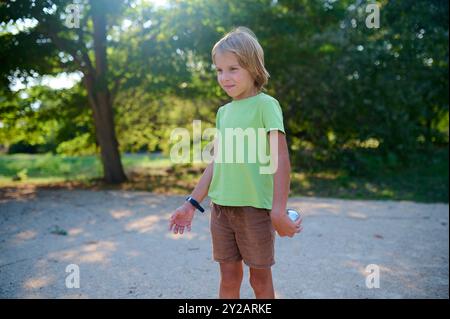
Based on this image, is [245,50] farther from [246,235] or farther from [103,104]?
[103,104]

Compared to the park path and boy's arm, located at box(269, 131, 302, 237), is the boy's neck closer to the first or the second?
boy's arm, located at box(269, 131, 302, 237)

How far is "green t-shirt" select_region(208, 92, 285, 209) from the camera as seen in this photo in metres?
2.07

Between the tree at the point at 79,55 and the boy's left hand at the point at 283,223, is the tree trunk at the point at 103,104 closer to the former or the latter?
the tree at the point at 79,55

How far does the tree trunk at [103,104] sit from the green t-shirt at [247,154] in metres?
7.43

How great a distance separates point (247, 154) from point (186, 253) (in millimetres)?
2279

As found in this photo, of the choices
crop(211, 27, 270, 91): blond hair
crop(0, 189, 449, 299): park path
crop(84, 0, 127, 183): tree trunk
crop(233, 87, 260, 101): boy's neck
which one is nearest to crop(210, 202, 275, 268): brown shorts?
crop(233, 87, 260, 101): boy's neck

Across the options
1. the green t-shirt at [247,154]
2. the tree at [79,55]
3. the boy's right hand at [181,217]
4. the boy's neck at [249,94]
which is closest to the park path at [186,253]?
the boy's right hand at [181,217]

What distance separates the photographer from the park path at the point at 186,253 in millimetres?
3201

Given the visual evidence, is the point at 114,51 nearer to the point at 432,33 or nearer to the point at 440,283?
the point at 432,33

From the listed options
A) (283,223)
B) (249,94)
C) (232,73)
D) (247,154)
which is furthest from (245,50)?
(283,223)
